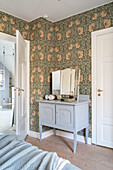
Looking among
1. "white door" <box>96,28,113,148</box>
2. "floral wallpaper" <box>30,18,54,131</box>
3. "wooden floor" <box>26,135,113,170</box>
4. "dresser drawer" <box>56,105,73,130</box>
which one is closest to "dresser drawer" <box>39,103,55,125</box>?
"dresser drawer" <box>56,105,73,130</box>

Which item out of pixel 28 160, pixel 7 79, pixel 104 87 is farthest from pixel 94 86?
pixel 7 79

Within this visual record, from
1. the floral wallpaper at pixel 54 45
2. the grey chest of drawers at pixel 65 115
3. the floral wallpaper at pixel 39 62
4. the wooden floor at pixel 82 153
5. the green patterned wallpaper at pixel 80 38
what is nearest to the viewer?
the wooden floor at pixel 82 153

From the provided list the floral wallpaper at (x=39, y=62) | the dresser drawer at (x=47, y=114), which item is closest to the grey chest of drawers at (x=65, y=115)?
the dresser drawer at (x=47, y=114)

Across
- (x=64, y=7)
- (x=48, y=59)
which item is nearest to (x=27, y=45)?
(x=48, y=59)

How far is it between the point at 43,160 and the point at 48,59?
2787 millimetres

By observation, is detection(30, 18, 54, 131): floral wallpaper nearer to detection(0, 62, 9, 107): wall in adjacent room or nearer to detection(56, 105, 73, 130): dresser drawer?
detection(56, 105, 73, 130): dresser drawer

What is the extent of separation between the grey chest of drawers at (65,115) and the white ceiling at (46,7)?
6.20 ft

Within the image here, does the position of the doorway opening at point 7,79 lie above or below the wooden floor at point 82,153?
above

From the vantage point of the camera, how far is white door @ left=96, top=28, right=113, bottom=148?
276cm

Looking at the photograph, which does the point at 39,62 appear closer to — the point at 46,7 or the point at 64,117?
the point at 46,7

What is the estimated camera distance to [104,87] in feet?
9.34

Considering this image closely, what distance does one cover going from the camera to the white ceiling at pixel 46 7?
274cm

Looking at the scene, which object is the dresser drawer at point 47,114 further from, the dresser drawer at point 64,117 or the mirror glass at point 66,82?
the mirror glass at point 66,82

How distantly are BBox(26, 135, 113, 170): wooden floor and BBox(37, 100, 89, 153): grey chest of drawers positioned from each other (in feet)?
0.80
